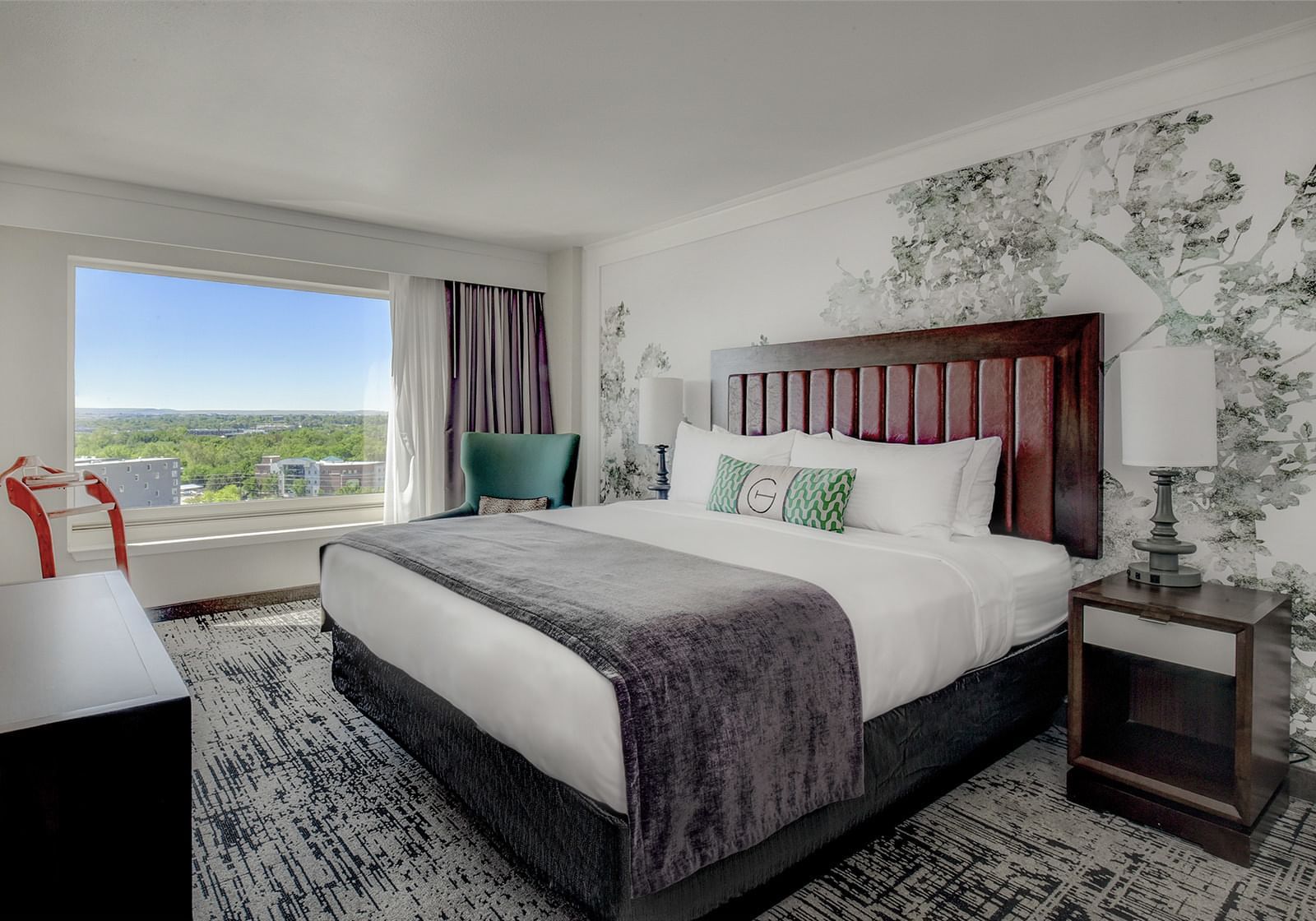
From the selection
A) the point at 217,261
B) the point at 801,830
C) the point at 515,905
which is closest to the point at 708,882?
the point at 801,830

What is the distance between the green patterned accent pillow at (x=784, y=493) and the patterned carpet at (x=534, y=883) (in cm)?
104

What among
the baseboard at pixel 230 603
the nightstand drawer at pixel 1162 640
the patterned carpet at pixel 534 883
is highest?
the nightstand drawer at pixel 1162 640

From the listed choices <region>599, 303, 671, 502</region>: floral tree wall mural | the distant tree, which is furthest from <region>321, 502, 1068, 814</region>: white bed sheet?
the distant tree

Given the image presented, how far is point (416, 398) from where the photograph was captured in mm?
4902

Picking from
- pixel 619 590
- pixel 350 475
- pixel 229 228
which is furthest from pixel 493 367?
pixel 619 590

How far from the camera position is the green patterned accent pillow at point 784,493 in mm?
2826

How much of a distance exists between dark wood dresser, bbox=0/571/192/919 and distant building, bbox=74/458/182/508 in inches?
139

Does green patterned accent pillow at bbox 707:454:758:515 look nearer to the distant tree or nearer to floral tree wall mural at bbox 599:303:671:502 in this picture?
Answer: floral tree wall mural at bbox 599:303:671:502

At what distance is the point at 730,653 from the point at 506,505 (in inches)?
117

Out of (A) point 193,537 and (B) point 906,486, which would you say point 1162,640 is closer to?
(B) point 906,486

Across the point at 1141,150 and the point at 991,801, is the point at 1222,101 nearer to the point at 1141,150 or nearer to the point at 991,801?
the point at 1141,150

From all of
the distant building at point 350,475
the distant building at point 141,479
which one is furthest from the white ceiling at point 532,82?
the distant building at point 350,475

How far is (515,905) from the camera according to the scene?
170cm

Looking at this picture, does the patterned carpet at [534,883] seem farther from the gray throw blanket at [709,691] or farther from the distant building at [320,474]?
the distant building at [320,474]
